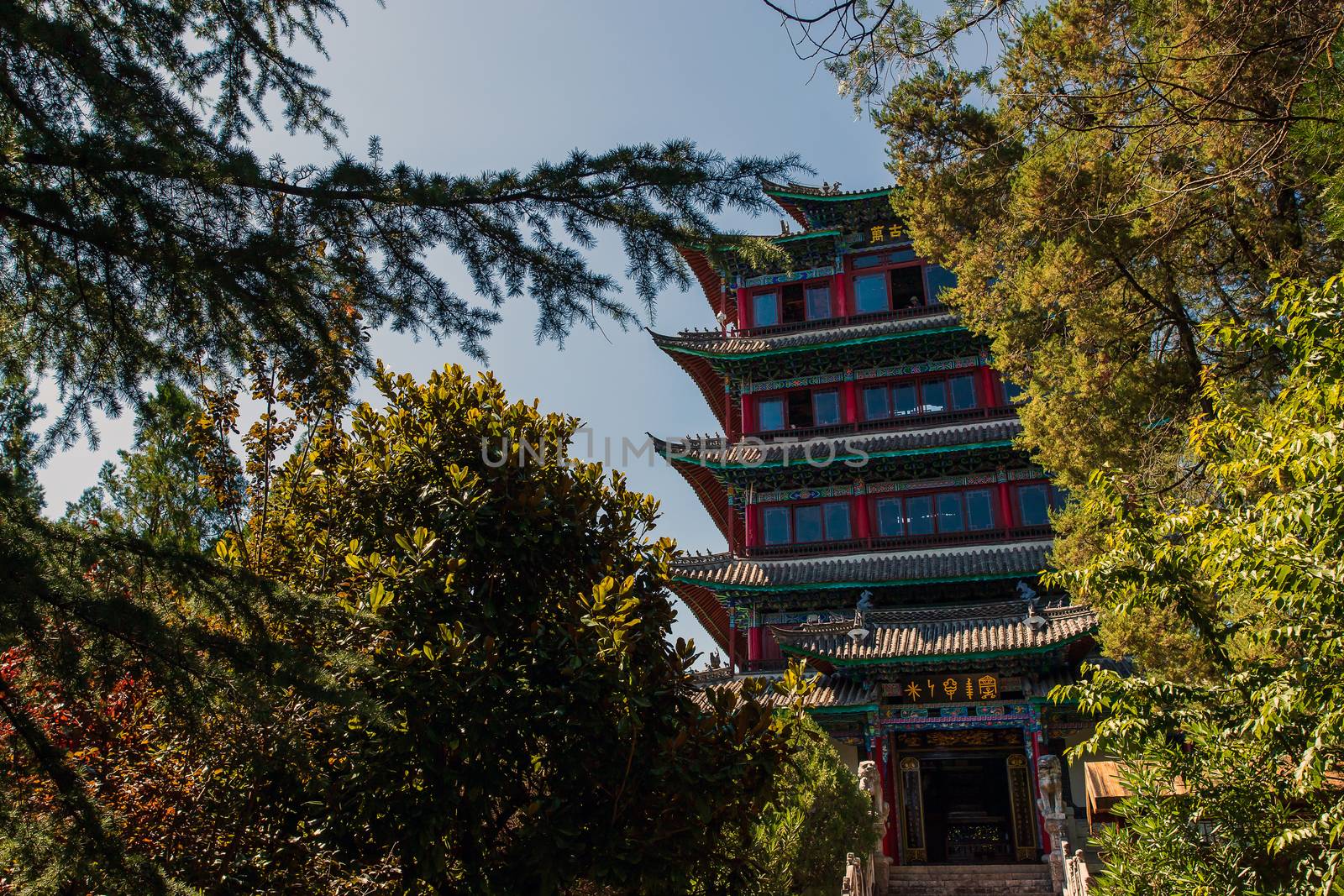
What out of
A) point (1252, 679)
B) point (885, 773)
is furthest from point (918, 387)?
point (1252, 679)

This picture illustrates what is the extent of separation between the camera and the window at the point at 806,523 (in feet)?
62.7

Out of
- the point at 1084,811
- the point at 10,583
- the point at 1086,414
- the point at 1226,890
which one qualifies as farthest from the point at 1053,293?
the point at 1084,811

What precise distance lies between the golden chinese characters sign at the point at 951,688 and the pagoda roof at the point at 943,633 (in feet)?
2.20

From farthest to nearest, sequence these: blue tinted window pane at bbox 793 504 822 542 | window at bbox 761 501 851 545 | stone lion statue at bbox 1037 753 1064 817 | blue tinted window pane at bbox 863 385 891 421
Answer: blue tinted window pane at bbox 863 385 891 421, blue tinted window pane at bbox 793 504 822 542, window at bbox 761 501 851 545, stone lion statue at bbox 1037 753 1064 817

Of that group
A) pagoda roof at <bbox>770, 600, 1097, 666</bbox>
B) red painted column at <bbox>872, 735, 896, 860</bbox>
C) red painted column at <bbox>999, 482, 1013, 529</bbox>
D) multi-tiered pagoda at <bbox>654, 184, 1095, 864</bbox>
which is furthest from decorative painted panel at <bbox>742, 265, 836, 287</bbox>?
red painted column at <bbox>872, 735, 896, 860</bbox>

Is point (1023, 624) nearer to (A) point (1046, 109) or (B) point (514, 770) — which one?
(A) point (1046, 109)

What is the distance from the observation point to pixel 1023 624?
15.2 metres

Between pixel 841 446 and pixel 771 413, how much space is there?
7.05 feet

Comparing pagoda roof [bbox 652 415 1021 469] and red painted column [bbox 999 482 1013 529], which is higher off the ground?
pagoda roof [bbox 652 415 1021 469]

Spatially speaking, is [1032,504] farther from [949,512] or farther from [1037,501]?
[949,512]

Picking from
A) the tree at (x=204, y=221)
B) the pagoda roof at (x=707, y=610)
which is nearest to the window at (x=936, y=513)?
the pagoda roof at (x=707, y=610)

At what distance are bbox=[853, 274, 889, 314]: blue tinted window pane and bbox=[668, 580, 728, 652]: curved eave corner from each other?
284 inches

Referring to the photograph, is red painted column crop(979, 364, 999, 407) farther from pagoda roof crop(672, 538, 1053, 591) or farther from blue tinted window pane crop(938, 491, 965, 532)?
pagoda roof crop(672, 538, 1053, 591)

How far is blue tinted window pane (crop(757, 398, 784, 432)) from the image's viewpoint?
20.7m
